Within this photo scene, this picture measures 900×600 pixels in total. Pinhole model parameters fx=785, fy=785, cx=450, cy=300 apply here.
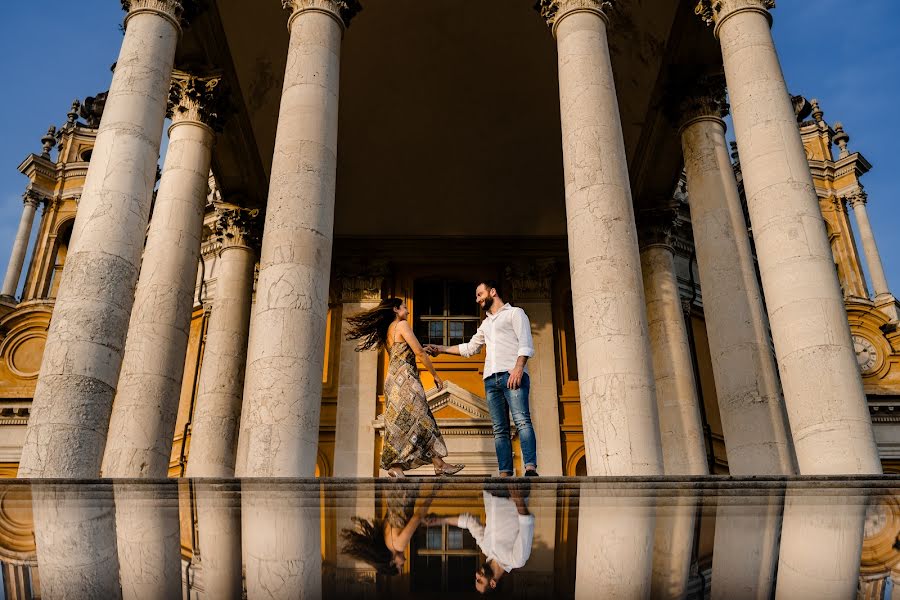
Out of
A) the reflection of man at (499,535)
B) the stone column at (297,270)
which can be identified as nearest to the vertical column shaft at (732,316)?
the stone column at (297,270)

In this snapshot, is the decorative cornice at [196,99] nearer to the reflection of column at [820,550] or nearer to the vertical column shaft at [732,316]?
the vertical column shaft at [732,316]

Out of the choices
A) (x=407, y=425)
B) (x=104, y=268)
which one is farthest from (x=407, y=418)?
(x=104, y=268)

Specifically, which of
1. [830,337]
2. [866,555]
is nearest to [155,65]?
[830,337]

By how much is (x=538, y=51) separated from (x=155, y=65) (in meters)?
9.53

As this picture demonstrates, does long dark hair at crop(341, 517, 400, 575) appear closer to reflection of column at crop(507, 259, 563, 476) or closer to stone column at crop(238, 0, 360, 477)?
stone column at crop(238, 0, 360, 477)

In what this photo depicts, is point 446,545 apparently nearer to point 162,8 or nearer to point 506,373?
point 506,373

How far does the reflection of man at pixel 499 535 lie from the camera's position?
3303mm

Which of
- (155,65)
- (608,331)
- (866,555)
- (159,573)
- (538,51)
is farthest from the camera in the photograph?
(538,51)

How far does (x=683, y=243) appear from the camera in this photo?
23.4m

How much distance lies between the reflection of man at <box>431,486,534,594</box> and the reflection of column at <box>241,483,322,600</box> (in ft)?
2.32

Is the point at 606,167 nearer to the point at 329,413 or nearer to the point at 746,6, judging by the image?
the point at 746,6

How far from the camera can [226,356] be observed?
55.9ft

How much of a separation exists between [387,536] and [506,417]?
17.4 ft

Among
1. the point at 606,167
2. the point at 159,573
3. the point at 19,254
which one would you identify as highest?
the point at 19,254
